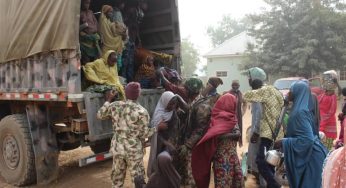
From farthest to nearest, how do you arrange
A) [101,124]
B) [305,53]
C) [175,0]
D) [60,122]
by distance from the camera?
[305,53]
[175,0]
[60,122]
[101,124]

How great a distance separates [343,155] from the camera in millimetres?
2314

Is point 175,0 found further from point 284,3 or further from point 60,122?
point 284,3

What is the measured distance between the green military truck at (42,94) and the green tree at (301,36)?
16.8 m

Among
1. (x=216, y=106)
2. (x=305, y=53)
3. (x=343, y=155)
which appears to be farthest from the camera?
(x=305, y=53)

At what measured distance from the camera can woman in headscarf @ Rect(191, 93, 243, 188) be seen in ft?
13.7

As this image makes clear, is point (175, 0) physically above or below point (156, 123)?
above

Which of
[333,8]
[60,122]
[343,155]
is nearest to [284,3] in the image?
[333,8]

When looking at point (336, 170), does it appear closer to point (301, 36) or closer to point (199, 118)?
point (199, 118)

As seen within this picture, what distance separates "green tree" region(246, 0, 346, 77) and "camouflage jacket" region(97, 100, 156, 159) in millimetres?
17589

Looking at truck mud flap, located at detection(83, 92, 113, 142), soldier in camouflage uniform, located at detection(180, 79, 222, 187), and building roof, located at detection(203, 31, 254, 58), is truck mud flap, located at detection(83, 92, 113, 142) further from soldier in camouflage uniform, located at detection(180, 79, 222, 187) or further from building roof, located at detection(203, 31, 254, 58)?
building roof, located at detection(203, 31, 254, 58)

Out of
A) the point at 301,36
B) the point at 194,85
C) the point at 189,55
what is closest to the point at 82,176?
the point at 194,85

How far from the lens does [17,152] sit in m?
5.42

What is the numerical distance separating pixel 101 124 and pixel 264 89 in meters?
2.08

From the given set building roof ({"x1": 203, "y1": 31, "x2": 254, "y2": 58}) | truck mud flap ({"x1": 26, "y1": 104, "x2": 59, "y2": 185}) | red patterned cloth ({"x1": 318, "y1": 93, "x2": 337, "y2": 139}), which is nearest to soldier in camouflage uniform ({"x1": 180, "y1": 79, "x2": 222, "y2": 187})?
truck mud flap ({"x1": 26, "y1": 104, "x2": 59, "y2": 185})
